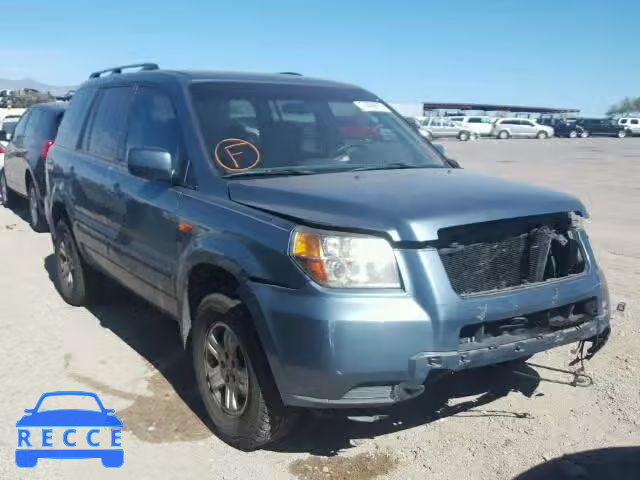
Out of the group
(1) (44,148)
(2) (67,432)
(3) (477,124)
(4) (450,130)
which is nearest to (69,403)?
(2) (67,432)

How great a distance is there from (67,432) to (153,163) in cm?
159

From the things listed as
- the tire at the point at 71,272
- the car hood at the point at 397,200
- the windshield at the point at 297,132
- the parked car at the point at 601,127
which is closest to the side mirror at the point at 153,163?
the windshield at the point at 297,132

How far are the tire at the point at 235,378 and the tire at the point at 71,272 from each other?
8.15 feet

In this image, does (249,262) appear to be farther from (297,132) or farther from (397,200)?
(297,132)

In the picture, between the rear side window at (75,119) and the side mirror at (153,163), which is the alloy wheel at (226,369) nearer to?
the side mirror at (153,163)

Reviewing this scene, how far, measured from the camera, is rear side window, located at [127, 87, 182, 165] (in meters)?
4.18

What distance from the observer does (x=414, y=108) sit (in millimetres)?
77125

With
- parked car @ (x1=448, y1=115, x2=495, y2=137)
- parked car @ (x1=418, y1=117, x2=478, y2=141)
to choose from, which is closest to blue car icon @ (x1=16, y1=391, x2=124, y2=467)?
parked car @ (x1=418, y1=117, x2=478, y2=141)

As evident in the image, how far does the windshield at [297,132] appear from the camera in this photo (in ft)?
13.2

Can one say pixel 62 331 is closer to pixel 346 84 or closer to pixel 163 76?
pixel 163 76

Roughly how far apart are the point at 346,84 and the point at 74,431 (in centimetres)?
306

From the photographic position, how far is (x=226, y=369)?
11.8 feet

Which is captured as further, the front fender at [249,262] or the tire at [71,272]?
the tire at [71,272]

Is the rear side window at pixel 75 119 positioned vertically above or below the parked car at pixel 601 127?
above
